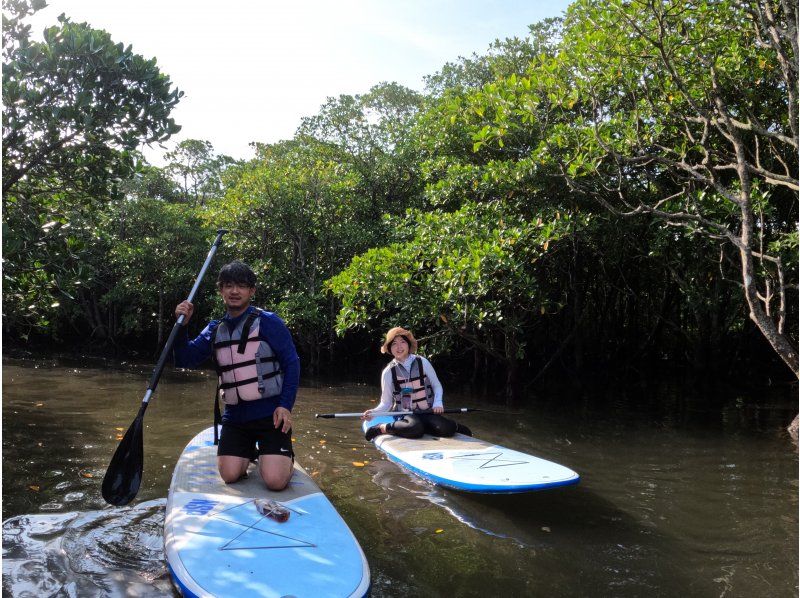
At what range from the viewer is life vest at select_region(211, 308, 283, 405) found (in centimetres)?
390

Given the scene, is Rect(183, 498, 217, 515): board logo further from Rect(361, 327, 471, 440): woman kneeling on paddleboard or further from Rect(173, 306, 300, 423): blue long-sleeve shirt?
Rect(361, 327, 471, 440): woman kneeling on paddleboard

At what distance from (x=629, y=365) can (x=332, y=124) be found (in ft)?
34.2

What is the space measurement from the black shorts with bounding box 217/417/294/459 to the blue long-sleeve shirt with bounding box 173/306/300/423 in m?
0.05

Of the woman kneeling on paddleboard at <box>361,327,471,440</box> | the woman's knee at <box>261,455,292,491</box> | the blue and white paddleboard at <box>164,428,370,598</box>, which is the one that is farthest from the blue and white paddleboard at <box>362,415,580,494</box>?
the woman's knee at <box>261,455,292,491</box>

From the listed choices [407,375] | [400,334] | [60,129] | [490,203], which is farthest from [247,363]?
[490,203]

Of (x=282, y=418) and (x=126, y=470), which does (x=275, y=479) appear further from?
(x=126, y=470)

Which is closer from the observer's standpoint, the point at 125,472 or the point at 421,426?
the point at 125,472

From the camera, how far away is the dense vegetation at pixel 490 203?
569cm

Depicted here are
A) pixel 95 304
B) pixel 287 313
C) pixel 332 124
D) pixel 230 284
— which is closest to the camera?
pixel 230 284

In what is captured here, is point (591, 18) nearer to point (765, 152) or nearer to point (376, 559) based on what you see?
point (765, 152)

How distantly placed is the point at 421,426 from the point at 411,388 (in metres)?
0.41

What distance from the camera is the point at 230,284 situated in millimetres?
3891

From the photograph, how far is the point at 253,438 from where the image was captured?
404 centimetres

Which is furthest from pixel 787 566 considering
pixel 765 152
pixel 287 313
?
pixel 287 313
